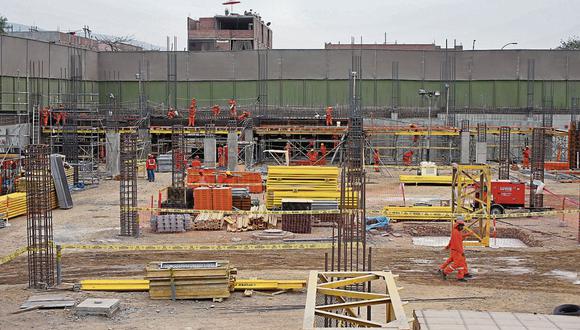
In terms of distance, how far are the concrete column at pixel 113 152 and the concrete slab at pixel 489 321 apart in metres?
34.0

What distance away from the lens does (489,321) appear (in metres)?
8.16

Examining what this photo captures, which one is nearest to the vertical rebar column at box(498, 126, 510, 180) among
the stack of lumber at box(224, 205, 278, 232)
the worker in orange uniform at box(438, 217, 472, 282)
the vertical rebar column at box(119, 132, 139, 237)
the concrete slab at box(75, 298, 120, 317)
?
the stack of lumber at box(224, 205, 278, 232)

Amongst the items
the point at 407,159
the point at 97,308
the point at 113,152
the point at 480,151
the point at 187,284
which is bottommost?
the point at 97,308

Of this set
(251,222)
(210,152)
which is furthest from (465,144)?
(251,222)

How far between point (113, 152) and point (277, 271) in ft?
78.2

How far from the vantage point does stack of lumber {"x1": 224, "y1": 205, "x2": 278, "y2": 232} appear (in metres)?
25.0

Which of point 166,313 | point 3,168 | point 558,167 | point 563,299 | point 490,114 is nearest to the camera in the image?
point 166,313

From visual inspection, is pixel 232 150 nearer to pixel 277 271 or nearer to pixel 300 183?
pixel 300 183

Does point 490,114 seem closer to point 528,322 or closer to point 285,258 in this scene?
point 285,258

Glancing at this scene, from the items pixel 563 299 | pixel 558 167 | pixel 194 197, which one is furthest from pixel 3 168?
pixel 558 167

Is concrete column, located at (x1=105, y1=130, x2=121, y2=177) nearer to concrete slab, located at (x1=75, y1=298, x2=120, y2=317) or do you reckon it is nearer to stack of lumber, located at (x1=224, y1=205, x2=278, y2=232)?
stack of lumber, located at (x1=224, y1=205, x2=278, y2=232)

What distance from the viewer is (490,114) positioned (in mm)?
56938

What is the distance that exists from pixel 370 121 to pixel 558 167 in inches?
523

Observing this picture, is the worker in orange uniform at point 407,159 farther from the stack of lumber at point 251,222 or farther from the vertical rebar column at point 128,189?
the vertical rebar column at point 128,189
